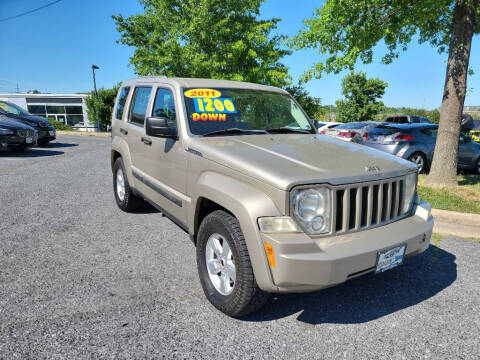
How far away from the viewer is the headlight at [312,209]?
2.22 m

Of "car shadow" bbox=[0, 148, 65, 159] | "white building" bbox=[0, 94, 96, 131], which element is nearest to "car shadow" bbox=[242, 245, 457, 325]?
"car shadow" bbox=[0, 148, 65, 159]

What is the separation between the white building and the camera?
4628 centimetres

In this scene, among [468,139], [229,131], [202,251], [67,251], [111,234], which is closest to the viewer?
[202,251]

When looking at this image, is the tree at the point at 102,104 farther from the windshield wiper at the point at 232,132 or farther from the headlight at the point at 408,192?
the headlight at the point at 408,192

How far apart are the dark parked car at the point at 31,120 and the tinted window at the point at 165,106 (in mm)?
10439

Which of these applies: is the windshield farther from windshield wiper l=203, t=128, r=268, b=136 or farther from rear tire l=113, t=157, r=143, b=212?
windshield wiper l=203, t=128, r=268, b=136

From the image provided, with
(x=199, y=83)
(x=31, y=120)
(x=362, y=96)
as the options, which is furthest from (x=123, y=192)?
(x=362, y=96)

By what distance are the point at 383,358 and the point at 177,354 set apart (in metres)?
1.32

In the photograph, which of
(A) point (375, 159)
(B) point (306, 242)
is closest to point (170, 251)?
(B) point (306, 242)

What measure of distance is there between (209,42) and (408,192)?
51.9 feet

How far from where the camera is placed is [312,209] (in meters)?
2.27

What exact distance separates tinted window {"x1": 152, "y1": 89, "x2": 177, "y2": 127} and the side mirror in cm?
20

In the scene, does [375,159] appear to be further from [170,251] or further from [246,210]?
[170,251]

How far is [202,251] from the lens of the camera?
279 centimetres
